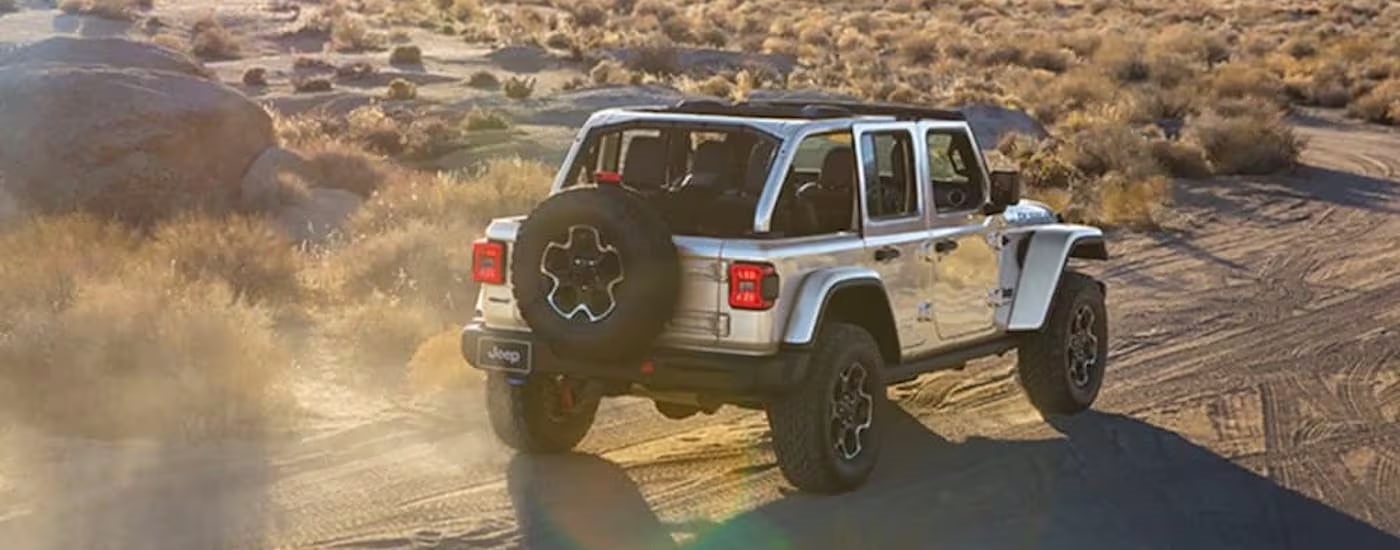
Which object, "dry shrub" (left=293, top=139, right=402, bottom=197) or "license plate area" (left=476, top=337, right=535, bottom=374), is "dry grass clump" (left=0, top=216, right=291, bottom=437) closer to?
"license plate area" (left=476, top=337, right=535, bottom=374)

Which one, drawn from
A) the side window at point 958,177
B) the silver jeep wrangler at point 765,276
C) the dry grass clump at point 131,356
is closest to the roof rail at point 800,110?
the silver jeep wrangler at point 765,276

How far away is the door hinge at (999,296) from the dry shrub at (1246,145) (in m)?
21.0

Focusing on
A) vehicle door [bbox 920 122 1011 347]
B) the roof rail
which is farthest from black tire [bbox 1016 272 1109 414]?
the roof rail

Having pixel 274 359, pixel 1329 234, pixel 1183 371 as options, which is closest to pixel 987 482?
pixel 1183 371

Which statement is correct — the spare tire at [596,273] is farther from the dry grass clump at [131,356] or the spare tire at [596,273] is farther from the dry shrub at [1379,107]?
the dry shrub at [1379,107]

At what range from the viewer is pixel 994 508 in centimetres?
920

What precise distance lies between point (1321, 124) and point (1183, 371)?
32185mm

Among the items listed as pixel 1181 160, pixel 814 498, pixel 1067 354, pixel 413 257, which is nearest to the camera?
pixel 814 498

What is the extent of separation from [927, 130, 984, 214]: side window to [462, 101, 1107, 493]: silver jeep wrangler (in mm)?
14

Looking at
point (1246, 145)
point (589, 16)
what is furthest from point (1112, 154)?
point (589, 16)

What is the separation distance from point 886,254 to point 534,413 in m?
2.03

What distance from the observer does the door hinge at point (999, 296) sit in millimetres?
10914

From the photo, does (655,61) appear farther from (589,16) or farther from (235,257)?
(235,257)

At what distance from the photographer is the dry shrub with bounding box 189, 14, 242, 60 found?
4747cm
